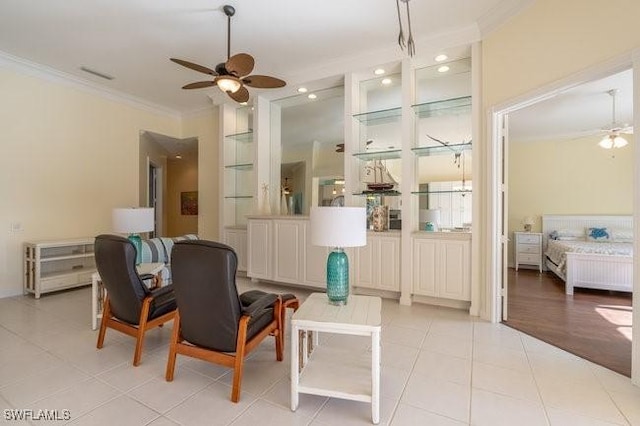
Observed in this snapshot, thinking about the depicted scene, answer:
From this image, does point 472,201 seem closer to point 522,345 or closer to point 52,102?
point 522,345

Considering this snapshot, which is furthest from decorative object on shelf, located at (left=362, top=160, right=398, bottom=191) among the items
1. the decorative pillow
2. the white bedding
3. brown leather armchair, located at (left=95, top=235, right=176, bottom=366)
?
the decorative pillow

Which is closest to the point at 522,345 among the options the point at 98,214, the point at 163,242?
the point at 163,242

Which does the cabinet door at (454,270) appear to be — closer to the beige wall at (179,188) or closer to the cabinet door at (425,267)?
the cabinet door at (425,267)

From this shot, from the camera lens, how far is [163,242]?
156 inches

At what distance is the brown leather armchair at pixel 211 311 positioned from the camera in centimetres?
185

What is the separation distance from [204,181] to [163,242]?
7.22 ft

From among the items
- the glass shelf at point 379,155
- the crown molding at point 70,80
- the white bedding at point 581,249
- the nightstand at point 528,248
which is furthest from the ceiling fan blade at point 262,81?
the nightstand at point 528,248

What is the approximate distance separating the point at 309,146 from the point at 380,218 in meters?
1.70

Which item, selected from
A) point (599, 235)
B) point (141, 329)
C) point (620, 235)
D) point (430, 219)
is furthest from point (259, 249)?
point (620, 235)

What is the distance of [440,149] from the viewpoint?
3729mm

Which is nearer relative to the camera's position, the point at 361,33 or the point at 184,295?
the point at 184,295

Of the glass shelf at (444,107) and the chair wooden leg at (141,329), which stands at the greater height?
the glass shelf at (444,107)

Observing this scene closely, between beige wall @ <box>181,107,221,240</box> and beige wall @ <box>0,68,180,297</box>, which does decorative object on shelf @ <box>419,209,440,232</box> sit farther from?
beige wall @ <box>0,68,180,297</box>

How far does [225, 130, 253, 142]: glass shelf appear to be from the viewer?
5275 mm
